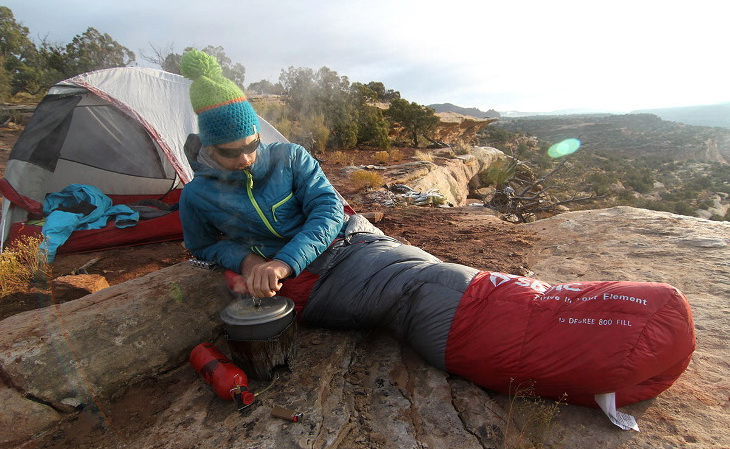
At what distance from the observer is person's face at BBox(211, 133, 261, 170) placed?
6.27ft

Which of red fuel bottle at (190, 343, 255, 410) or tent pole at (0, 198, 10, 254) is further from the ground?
tent pole at (0, 198, 10, 254)

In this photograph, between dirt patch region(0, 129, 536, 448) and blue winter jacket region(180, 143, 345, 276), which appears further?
blue winter jacket region(180, 143, 345, 276)

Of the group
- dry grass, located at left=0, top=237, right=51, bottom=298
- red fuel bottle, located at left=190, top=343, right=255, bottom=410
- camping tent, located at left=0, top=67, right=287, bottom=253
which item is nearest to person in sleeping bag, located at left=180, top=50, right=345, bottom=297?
red fuel bottle, located at left=190, top=343, right=255, bottom=410

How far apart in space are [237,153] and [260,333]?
927 millimetres

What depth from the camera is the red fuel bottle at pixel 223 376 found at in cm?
165

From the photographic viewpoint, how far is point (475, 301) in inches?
69.8

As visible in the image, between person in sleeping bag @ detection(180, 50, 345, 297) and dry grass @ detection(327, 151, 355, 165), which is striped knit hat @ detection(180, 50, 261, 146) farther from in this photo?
dry grass @ detection(327, 151, 355, 165)

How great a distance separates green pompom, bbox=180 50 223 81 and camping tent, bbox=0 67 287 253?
2.71 m

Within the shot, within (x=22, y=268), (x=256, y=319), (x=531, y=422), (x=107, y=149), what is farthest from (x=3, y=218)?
Answer: (x=531, y=422)

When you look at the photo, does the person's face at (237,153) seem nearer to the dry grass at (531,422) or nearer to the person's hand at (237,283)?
the person's hand at (237,283)

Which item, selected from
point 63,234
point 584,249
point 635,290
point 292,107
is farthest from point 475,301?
point 292,107

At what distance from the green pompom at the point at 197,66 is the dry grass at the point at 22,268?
2.81 metres

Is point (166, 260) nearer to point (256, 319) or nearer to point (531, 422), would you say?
point (256, 319)

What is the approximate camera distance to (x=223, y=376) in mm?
1691
